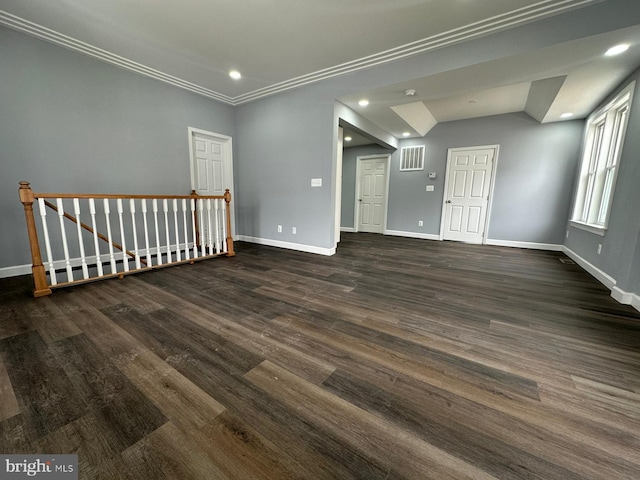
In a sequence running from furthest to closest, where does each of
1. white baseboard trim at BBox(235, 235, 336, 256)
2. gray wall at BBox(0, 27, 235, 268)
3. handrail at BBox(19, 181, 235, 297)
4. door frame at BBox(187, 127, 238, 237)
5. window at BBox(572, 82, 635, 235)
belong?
door frame at BBox(187, 127, 238, 237) < white baseboard trim at BBox(235, 235, 336, 256) < window at BBox(572, 82, 635, 235) < gray wall at BBox(0, 27, 235, 268) < handrail at BBox(19, 181, 235, 297)

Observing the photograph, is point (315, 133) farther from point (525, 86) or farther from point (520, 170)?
point (520, 170)

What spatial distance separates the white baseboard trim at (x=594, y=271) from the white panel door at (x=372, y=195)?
3.69 m

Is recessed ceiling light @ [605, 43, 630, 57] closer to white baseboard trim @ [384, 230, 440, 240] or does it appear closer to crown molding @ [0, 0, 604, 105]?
crown molding @ [0, 0, 604, 105]

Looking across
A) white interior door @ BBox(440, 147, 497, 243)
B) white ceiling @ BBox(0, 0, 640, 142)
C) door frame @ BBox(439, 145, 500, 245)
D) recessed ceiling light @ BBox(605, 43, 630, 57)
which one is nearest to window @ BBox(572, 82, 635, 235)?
white ceiling @ BBox(0, 0, 640, 142)

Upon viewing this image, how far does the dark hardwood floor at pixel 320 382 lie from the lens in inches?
36.9

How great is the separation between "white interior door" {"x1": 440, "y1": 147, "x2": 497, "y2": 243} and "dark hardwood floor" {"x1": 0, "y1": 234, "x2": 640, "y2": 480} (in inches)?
124

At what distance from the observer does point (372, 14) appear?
8.04 feet

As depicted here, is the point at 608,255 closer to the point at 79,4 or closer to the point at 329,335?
the point at 329,335

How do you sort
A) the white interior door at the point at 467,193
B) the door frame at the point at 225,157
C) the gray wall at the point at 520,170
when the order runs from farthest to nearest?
the white interior door at the point at 467,193 → the gray wall at the point at 520,170 → the door frame at the point at 225,157

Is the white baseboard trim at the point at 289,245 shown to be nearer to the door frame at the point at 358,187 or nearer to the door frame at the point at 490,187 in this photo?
the door frame at the point at 358,187

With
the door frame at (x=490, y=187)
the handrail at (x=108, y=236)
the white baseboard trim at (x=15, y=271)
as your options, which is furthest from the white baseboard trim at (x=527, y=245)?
the white baseboard trim at (x=15, y=271)

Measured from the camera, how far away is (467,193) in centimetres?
554

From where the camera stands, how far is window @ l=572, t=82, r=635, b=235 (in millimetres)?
3084

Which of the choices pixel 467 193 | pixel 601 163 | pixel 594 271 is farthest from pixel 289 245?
pixel 601 163
